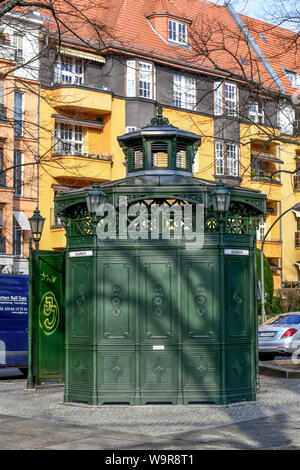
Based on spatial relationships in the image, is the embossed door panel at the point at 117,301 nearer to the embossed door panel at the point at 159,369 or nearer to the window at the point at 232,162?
the embossed door panel at the point at 159,369

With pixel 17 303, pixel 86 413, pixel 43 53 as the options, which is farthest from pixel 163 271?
pixel 43 53

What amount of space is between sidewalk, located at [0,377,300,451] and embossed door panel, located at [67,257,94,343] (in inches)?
49.3

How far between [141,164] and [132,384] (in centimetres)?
480

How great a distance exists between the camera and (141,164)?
16.3 m

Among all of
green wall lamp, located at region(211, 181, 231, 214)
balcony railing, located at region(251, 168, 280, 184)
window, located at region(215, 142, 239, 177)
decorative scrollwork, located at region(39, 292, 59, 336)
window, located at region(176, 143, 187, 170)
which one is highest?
window, located at region(215, 142, 239, 177)

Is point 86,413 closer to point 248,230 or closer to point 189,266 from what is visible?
point 189,266

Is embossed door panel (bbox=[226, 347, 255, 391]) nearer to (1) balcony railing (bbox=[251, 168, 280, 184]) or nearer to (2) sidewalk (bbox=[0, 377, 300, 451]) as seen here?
(2) sidewalk (bbox=[0, 377, 300, 451])

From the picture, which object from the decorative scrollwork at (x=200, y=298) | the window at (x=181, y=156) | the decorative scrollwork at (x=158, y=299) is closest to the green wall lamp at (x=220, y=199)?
the decorative scrollwork at (x=200, y=298)

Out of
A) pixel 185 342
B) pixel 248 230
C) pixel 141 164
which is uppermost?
pixel 141 164

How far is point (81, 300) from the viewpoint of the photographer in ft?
46.3

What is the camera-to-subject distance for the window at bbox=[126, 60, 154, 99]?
1734 inches

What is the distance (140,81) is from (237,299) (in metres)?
31.9

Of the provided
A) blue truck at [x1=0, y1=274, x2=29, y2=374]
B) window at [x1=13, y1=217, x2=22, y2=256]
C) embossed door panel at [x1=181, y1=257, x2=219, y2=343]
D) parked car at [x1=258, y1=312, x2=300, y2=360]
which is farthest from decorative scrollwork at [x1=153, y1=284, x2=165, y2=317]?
window at [x1=13, y1=217, x2=22, y2=256]

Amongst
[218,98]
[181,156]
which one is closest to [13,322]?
[181,156]
